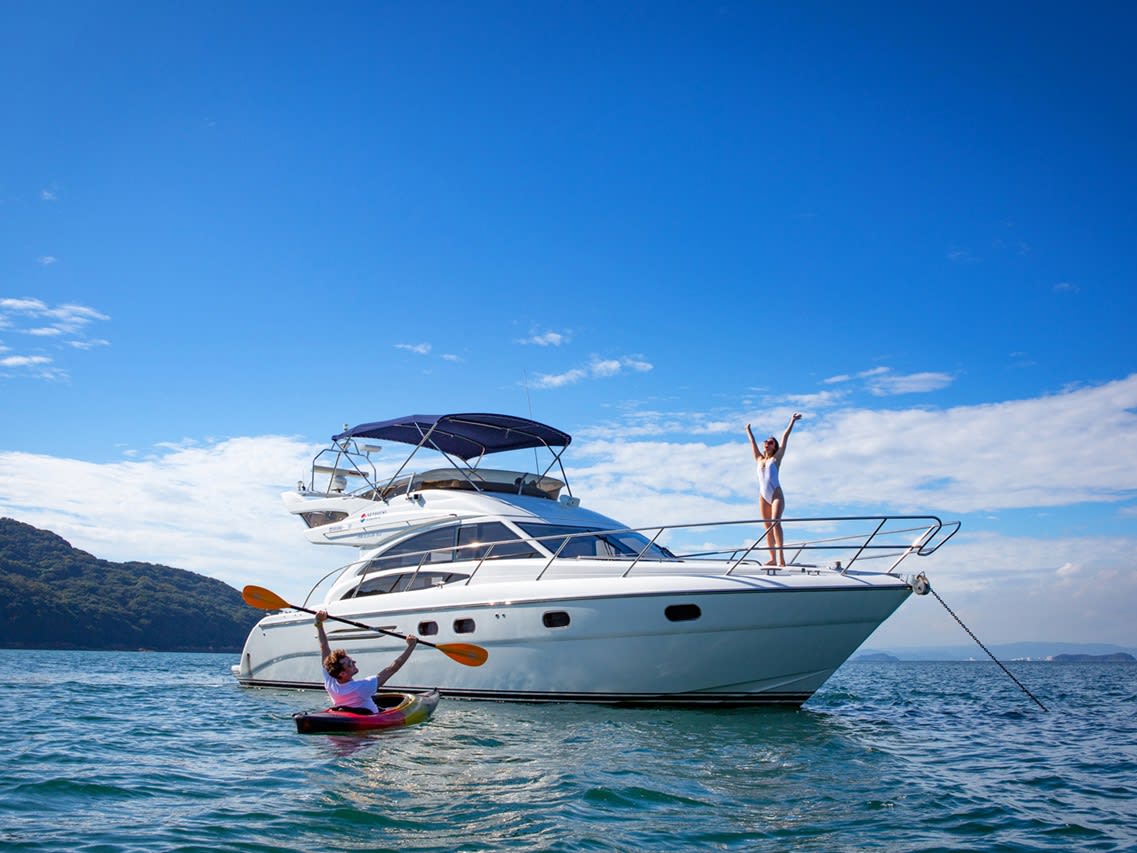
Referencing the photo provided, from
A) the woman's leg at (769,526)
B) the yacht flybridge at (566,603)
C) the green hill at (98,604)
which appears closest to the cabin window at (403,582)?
the yacht flybridge at (566,603)

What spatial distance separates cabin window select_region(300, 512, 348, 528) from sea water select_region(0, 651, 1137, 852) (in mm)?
5908

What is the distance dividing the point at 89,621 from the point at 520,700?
2828 inches

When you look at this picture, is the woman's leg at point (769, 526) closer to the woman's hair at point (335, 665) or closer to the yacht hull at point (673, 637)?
the yacht hull at point (673, 637)

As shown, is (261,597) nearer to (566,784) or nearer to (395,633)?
(395,633)

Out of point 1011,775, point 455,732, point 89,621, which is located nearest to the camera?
point 1011,775

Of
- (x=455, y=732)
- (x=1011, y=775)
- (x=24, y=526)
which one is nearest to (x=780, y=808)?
(x=1011, y=775)

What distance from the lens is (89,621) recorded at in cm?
6988

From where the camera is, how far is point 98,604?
7219cm

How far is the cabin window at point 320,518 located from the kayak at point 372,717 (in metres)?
7.60

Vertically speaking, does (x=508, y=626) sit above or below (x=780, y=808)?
above

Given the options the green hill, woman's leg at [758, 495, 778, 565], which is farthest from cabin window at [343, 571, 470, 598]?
the green hill

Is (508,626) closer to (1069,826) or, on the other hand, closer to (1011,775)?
(1011,775)

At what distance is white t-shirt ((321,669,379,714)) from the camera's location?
9.32 metres

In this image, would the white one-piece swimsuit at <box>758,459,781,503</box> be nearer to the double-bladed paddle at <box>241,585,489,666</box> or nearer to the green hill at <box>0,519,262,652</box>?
the double-bladed paddle at <box>241,585,489,666</box>
